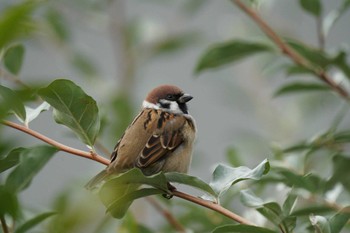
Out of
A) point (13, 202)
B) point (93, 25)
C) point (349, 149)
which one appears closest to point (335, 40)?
point (93, 25)

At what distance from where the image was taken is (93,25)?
404 centimetres

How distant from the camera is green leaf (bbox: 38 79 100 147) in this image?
5.34ft

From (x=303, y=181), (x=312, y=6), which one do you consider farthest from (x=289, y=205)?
(x=312, y=6)

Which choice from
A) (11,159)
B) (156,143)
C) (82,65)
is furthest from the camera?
(82,65)

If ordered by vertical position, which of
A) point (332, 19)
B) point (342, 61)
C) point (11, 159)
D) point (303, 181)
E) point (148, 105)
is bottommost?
point (148, 105)

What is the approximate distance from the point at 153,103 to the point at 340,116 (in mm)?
1257

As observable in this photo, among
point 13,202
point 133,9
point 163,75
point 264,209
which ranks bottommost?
point 163,75

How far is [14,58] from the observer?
7.29ft

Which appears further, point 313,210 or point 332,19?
point 332,19

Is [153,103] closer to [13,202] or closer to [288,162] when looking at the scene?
[288,162]

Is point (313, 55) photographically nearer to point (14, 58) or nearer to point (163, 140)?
point (163, 140)

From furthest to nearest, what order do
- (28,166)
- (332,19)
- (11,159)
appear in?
(332,19) < (11,159) < (28,166)

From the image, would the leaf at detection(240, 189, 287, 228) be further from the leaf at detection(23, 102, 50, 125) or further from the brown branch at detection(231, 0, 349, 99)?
the brown branch at detection(231, 0, 349, 99)

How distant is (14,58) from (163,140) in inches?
33.1
